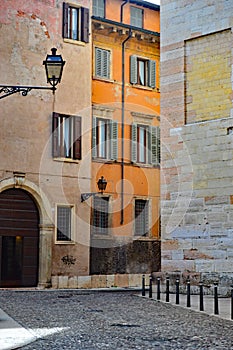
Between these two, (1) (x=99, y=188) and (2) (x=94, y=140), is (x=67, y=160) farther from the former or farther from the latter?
(2) (x=94, y=140)

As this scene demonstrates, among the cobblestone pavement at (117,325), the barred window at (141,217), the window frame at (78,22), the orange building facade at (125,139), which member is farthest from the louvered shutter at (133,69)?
the cobblestone pavement at (117,325)

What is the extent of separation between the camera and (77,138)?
27.0 meters

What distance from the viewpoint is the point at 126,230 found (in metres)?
28.5

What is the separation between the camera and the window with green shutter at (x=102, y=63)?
92.4ft

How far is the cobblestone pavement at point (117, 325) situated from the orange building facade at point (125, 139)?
10.2 metres

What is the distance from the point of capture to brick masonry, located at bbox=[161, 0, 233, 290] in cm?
1939

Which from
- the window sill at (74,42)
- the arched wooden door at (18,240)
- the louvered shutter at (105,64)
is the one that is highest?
the window sill at (74,42)

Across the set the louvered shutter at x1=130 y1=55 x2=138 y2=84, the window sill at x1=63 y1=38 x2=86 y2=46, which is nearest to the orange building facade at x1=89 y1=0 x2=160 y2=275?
the louvered shutter at x1=130 y1=55 x2=138 y2=84

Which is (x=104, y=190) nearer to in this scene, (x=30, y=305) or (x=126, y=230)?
(x=126, y=230)

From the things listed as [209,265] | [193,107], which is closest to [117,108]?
[193,107]

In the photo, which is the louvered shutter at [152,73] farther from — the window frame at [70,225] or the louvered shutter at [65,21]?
the window frame at [70,225]

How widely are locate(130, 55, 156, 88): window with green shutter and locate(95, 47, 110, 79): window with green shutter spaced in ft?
4.17

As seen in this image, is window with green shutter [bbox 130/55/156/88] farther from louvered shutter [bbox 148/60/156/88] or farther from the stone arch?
the stone arch

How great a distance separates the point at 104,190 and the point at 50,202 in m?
2.49
